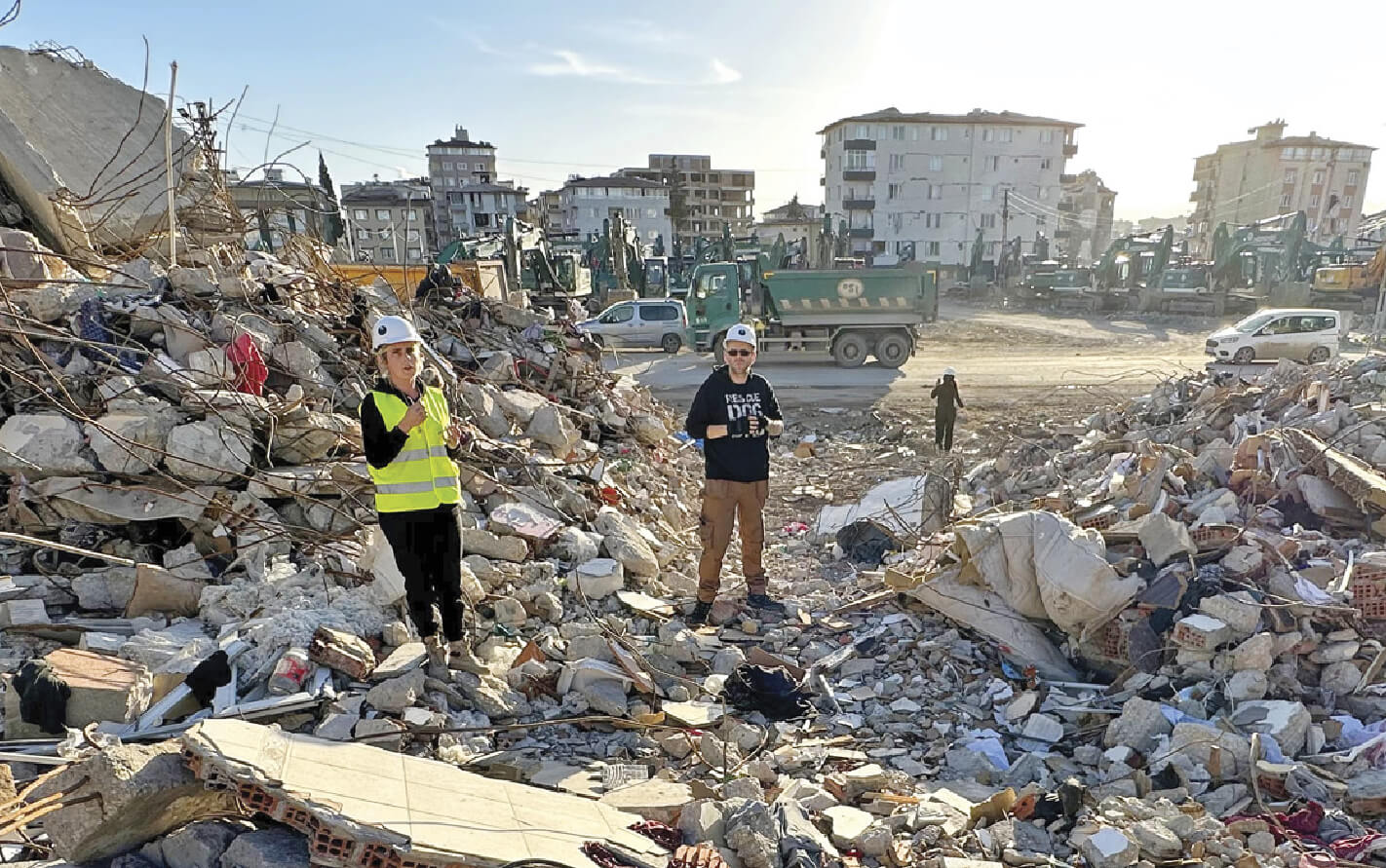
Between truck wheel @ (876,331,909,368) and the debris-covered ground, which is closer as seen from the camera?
the debris-covered ground

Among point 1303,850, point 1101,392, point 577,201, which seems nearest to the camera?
point 1303,850

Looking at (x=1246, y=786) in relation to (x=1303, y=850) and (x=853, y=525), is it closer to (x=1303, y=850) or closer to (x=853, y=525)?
(x=1303, y=850)

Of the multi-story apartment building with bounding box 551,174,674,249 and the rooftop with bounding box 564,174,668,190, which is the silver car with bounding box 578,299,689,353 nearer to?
the multi-story apartment building with bounding box 551,174,674,249

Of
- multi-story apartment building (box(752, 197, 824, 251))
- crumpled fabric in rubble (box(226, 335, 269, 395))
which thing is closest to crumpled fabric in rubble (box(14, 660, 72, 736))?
crumpled fabric in rubble (box(226, 335, 269, 395))

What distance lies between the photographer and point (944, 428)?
9.42 metres

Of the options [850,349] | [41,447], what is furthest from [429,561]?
[850,349]

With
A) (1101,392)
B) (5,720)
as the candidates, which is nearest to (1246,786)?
(5,720)

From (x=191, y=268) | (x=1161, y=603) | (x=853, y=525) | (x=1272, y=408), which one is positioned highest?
(x=191, y=268)

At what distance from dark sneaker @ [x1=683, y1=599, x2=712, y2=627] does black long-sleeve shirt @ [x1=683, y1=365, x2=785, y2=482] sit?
0.85m

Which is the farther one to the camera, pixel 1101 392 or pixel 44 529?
pixel 1101 392

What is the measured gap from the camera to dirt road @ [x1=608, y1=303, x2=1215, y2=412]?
522 inches

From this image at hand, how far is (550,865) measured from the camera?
2.05 metres

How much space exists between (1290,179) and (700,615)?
73.3 metres

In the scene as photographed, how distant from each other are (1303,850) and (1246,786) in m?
0.35
